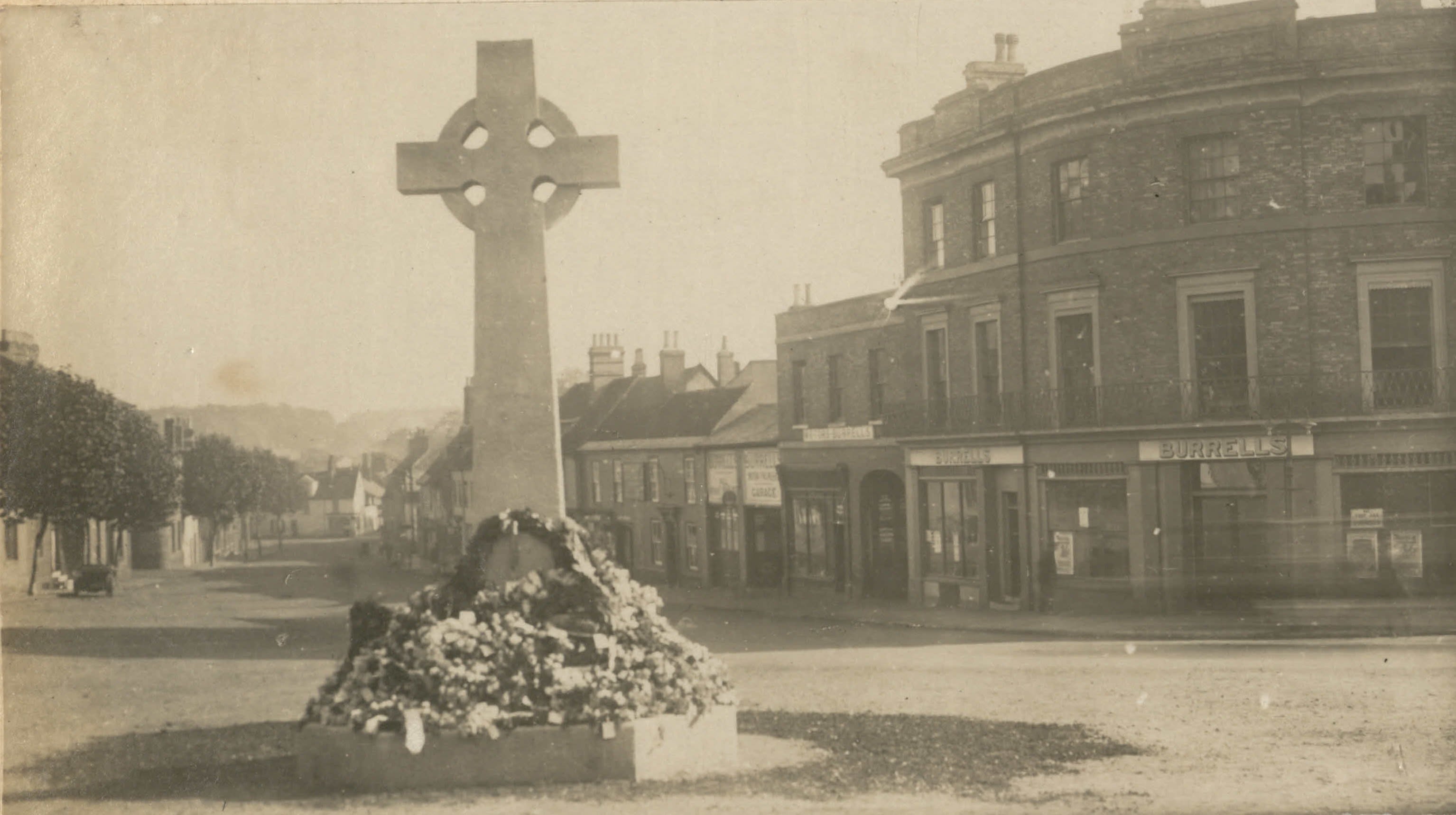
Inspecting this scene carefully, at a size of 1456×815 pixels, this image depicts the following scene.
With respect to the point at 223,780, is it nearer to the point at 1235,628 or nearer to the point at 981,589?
the point at 1235,628

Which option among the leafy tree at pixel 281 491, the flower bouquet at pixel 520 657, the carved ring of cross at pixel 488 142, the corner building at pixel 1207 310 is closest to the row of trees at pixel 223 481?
the leafy tree at pixel 281 491

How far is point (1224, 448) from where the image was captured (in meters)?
22.5

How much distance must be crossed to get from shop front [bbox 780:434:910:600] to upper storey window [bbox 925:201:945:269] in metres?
4.97

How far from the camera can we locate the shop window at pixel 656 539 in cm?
4234

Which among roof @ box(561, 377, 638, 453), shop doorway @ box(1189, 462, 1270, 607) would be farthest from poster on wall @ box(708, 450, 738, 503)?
shop doorway @ box(1189, 462, 1270, 607)

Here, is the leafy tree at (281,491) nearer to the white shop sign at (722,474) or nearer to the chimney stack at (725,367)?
the chimney stack at (725,367)

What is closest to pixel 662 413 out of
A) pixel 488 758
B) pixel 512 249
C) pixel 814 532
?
pixel 814 532

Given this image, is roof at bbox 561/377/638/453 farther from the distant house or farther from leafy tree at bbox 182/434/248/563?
the distant house

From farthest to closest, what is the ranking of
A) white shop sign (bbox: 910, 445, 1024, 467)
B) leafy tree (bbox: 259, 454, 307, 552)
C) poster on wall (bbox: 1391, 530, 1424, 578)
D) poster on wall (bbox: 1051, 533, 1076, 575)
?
leafy tree (bbox: 259, 454, 307, 552) → white shop sign (bbox: 910, 445, 1024, 467) → poster on wall (bbox: 1051, 533, 1076, 575) → poster on wall (bbox: 1391, 530, 1424, 578)

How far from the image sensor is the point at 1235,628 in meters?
20.7

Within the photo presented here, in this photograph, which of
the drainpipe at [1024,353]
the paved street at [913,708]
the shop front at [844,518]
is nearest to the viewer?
the paved street at [913,708]

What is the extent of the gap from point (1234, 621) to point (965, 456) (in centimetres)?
749

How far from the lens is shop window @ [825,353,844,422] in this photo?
3278 cm

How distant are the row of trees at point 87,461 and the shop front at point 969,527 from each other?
17.4 m
